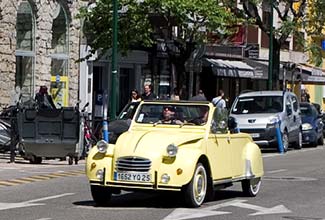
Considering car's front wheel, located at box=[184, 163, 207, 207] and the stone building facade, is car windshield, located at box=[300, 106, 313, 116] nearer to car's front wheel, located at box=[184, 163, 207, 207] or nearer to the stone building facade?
the stone building facade

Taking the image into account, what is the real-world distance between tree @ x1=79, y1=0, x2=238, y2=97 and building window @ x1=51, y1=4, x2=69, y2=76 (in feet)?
5.04

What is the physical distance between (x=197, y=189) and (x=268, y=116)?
16.6 m

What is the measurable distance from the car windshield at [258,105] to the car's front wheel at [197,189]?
16.9 meters

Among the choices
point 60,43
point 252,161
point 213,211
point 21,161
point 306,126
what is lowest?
point 21,161

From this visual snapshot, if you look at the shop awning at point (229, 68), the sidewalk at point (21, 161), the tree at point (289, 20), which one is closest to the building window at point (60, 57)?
the tree at point (289, 20)

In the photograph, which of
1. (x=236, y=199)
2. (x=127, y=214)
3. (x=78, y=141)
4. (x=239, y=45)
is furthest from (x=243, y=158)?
(x=239, y=45)

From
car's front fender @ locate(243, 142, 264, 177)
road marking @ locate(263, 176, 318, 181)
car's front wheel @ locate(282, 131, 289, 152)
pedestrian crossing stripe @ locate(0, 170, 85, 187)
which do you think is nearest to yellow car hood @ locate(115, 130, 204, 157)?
car's front fender @ locate(243, 142, 264, 177)

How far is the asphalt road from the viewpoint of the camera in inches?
516

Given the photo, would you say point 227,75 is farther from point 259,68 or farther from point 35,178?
point 35,178

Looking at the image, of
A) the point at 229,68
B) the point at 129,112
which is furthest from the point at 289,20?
the point at 129,112

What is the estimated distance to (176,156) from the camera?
1343cm

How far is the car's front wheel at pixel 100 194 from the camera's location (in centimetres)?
1395

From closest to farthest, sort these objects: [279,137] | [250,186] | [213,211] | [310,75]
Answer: [213,211], [250,186], [279,137], [310,75]

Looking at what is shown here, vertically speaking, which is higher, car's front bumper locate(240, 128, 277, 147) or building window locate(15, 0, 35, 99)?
building window locate(15, 0, 35, 99)
